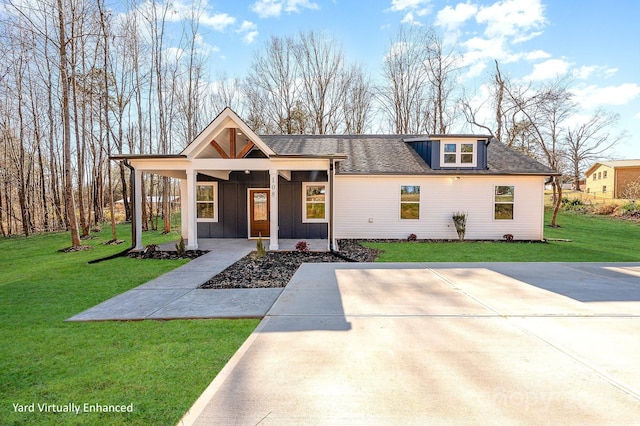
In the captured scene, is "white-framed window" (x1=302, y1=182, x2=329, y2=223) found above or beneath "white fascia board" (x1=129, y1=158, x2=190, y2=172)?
beneath

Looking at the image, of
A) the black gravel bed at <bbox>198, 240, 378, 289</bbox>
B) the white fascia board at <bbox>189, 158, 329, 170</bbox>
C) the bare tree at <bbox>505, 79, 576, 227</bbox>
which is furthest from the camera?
the bare tree at <bbox>505, 79, 576, 227</bbox>

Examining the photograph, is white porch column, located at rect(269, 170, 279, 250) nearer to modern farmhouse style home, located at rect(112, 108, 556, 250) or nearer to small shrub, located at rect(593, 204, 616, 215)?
modern farmhouse style home, located at rect(112, 108, 556, 250)

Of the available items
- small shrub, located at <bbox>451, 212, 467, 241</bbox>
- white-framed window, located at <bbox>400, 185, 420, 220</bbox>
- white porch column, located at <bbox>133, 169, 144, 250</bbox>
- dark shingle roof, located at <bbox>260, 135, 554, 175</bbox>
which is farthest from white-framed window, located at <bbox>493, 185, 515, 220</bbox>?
white porch column, located at <bbox>133, 169, 144, 250</bbox>

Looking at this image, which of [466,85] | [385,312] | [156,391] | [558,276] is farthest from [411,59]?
[156,391]

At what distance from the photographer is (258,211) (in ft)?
41.2

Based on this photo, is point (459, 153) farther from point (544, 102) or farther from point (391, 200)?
point (544, 102)

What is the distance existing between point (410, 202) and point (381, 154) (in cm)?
286

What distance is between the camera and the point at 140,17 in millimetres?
16000

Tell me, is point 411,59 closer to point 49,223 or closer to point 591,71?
point 591,71

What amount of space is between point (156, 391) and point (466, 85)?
26169mm

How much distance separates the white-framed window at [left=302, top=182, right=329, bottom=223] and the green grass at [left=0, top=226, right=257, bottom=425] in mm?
7737

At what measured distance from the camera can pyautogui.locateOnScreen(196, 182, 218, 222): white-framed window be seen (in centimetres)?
1245

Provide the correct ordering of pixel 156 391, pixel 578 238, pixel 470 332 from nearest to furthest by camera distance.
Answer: pixel 156 391 → pixel 470 332 → pixel 578 238

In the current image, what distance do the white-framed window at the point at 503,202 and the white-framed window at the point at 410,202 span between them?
320cm
